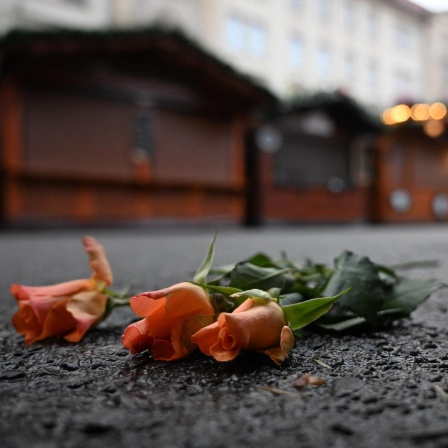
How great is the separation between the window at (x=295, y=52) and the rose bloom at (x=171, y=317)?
22940 millimetres

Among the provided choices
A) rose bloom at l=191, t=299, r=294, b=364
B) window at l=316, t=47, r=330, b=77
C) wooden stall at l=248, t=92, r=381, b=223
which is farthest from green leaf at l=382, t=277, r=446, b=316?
window at l=316, t=47, r=330, b=77

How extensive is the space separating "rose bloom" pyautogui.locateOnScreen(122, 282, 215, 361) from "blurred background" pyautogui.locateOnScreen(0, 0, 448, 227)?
749cm

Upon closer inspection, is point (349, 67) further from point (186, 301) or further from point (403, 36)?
point (186, 301)

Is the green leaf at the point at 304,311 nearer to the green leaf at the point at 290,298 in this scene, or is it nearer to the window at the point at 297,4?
the green leaf at the point at 290,298

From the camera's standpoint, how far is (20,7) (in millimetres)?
15078

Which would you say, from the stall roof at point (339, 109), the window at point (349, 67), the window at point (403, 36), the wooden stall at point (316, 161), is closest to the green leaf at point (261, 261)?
the wooden stall at point (316, 161)

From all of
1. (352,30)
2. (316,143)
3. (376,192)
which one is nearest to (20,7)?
(316,143)

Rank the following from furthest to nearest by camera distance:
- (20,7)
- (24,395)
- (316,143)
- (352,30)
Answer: (352,30)
(20,7)
(316,143)
(24,395)

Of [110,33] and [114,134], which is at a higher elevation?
[110,33]

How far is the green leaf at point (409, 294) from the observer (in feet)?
3.19

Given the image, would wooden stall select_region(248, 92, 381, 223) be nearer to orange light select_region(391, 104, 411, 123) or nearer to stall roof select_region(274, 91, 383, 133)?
stall roof select_region(274, 91, 383, 133)

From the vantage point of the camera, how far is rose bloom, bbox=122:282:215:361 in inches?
26.4

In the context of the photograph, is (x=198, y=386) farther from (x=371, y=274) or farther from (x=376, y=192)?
(x=376, y=192)

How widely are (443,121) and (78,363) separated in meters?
14.7
